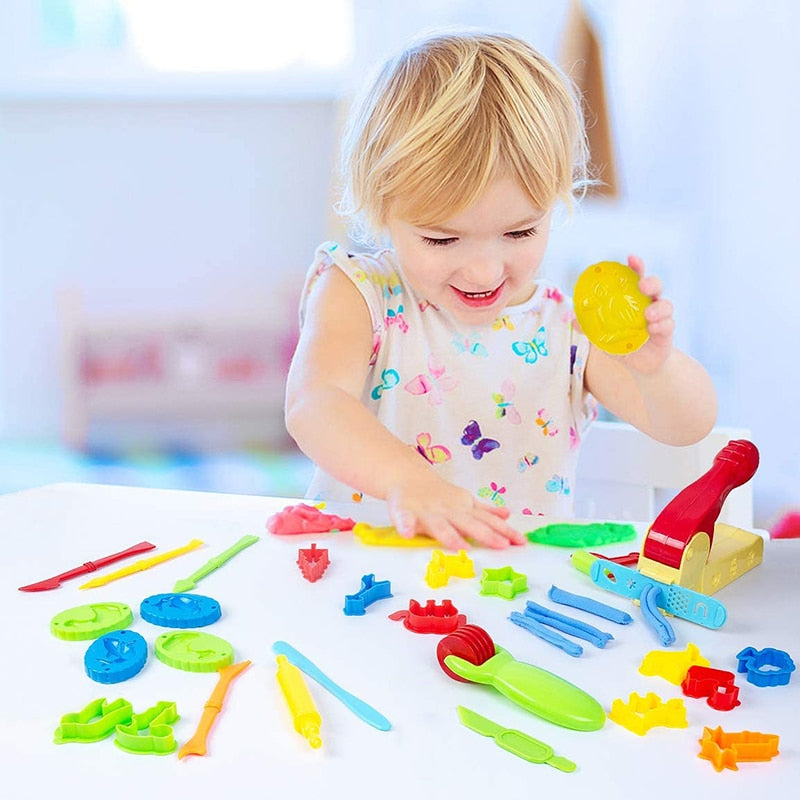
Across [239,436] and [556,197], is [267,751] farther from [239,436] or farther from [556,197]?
[239,436]

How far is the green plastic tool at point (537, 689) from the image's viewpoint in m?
0.46

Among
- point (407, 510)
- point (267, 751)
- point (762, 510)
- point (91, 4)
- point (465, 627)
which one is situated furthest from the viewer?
point (91, 4)

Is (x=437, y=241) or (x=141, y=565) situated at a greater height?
(x=437, y=241)

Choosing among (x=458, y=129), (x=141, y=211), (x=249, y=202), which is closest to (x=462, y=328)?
(x=458, y=129)

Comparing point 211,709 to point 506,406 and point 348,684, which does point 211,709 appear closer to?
point 348,684

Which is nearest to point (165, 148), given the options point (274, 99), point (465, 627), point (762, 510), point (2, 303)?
point (274, 99)

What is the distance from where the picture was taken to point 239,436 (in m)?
2.58

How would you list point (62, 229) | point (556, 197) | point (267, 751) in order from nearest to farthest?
point (267, 751), point (556, 197), point (62, 229)

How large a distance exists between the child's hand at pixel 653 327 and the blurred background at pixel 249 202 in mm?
1261

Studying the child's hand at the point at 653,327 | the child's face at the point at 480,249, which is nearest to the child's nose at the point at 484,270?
the child's face at the point at 480,249

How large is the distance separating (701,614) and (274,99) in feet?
6.80

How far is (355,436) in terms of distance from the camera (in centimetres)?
86

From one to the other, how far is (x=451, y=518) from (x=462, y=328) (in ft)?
1.43

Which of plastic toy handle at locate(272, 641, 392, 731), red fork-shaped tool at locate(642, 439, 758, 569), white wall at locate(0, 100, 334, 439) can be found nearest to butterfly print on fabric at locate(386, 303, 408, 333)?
red fork-shaped tool at locate(642, 439, 758, 569)
